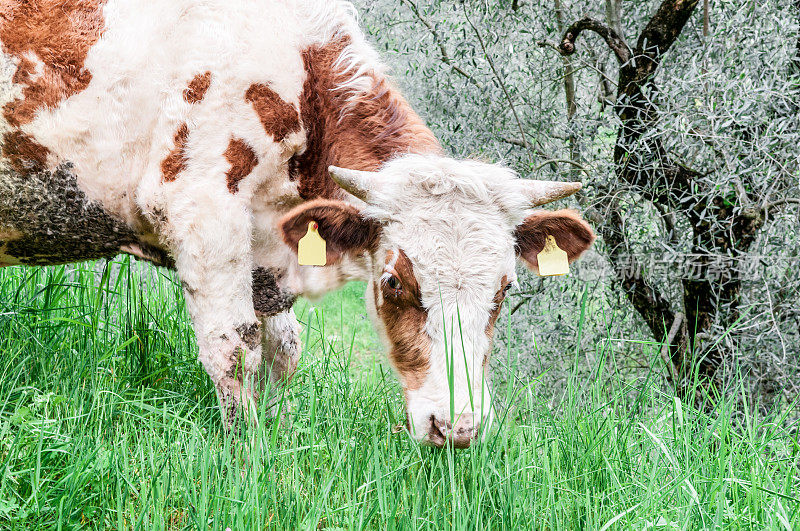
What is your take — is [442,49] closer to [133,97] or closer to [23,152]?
[133,97]

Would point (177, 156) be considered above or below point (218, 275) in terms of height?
above

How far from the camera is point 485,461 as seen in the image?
10.0 feet

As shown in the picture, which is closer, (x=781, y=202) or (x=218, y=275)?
(x=218, y=275)

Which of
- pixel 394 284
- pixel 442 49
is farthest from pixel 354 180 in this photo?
pixel 442 49

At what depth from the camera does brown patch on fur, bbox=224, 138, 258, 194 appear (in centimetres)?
399

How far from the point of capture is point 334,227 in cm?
394

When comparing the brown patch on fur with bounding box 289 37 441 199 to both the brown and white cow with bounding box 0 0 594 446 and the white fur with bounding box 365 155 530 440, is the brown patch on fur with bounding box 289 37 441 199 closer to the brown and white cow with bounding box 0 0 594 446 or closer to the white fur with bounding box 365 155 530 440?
the brown and white cow with bounding box 0 0 594 446

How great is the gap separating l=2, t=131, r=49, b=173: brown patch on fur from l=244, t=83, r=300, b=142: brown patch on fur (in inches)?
50.0

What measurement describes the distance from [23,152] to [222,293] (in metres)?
1.45

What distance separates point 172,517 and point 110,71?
8.21 ft

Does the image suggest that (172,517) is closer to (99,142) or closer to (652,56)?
(99,142)

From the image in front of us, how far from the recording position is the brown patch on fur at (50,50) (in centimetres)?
416

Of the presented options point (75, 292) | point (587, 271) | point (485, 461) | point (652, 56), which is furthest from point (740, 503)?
point (75, 292)

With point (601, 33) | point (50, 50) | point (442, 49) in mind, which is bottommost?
point (50, 50)
